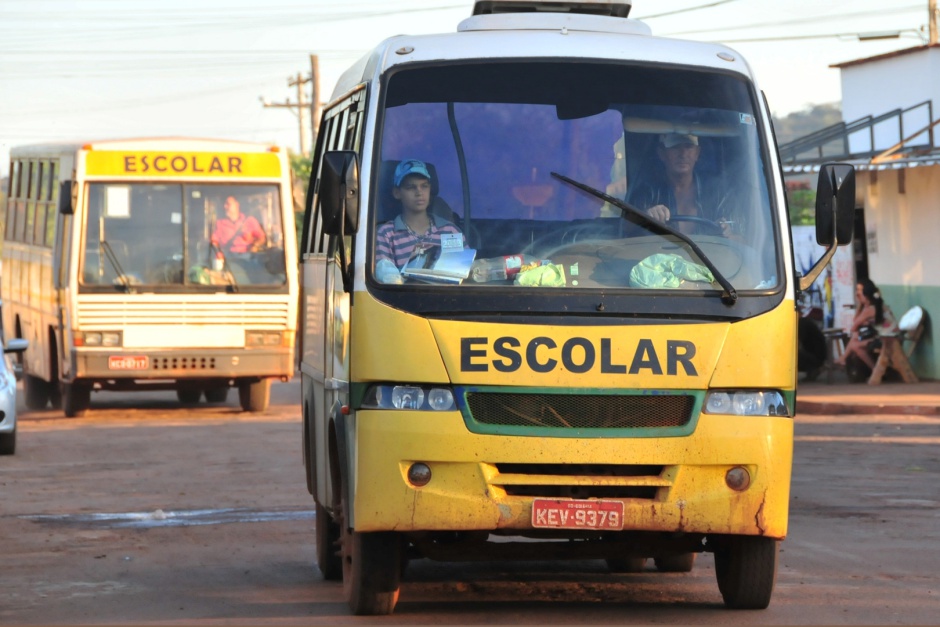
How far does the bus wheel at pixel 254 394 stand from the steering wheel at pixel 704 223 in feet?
48.3

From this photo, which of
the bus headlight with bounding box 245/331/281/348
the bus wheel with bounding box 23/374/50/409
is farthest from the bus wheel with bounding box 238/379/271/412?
the bus wheel with bounding box 23/374/50/409

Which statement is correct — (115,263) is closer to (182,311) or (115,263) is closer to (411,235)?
(182,311)

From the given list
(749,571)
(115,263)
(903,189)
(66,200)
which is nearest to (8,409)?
(115,263)

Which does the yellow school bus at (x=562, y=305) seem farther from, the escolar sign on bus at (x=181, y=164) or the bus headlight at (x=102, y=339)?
the escolar sign on bus at (x=181, y=164)

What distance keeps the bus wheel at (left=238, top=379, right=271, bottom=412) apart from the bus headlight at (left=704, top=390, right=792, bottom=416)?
1491 cm

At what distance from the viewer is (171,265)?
20.8 m

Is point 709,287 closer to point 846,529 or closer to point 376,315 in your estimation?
point 376,315

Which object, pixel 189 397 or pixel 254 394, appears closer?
pixel 254 394

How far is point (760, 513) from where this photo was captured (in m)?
7.29

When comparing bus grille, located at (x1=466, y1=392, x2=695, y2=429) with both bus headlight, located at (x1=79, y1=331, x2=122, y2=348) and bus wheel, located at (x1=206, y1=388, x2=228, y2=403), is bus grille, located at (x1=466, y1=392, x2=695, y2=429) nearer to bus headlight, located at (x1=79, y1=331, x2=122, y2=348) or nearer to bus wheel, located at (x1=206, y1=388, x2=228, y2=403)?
bus headlight, located at (x1=79, y1=331, x2=122, y2=348)

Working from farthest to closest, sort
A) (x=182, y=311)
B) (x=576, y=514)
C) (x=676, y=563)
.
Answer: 1. (x=182, y=311)
2. (x=676, y=563)
3. (x=576, y=514)

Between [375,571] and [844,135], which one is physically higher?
[844,135]

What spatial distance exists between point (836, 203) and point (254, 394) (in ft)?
49.4

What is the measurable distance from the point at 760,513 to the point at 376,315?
70.2 inches
